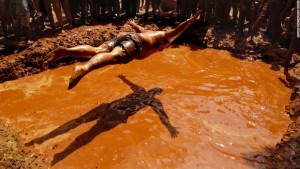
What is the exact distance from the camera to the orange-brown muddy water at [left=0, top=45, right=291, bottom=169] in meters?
4.20

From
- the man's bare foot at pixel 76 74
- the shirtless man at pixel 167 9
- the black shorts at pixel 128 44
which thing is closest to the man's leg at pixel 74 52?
the black shorts at pixel 128 44

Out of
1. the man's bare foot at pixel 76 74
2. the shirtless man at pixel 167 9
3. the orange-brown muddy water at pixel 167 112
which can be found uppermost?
the shirtless man at pixel 167 9

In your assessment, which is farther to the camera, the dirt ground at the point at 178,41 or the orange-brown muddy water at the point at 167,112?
the orange-brown muddy water at the point at 167,112

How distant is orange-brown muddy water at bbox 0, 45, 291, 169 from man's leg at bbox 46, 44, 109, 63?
115 centimetres

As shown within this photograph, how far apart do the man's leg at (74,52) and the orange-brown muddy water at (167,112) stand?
1151mm

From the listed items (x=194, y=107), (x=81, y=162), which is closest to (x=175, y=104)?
(x=194, y=107)

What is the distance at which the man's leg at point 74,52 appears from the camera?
13.9 ft

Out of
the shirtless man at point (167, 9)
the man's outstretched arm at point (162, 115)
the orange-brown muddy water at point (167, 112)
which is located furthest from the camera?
the shirtless man at point (167, 9)

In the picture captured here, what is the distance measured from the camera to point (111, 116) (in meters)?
5.08

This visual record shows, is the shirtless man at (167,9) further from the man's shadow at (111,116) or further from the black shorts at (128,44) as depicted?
the black shorts at (128,44)

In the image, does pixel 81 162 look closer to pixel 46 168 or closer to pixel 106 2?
pixel 46 168

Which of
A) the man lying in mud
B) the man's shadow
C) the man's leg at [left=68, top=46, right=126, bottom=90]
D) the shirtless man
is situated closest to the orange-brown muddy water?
the man's shadow

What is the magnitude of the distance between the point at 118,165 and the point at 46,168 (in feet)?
3.30

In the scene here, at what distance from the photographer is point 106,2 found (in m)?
9.07
